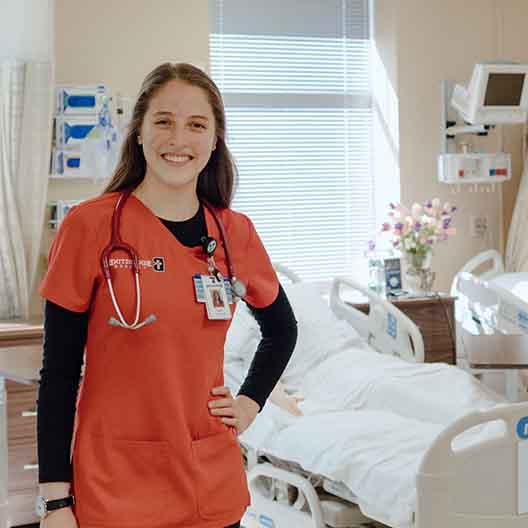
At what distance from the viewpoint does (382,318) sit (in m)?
4.32

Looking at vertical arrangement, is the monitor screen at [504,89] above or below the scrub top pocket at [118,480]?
above

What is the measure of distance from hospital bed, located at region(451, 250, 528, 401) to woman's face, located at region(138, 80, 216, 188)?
2878 mm

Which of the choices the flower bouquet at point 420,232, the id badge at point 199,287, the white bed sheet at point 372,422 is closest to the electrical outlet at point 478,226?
the flower bouquet at point 420,232

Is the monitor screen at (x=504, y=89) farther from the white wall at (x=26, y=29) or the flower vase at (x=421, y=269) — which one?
the white wall at (x=26, y=29)

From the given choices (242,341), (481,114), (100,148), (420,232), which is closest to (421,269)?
(420,232)

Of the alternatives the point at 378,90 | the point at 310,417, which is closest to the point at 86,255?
the point at 310,417

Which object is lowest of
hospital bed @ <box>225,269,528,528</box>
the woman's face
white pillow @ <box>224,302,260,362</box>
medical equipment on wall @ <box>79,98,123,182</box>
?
hospital bed @ <box>225,269,528,528</box>

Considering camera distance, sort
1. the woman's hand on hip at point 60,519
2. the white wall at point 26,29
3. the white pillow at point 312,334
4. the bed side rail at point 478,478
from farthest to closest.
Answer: the white wall at point 26,29, the white pillow at point 312,334, the bed side rail at point 478,478, the woman's hand on hip at point 60,519

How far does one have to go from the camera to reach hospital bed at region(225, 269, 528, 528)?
2340mm

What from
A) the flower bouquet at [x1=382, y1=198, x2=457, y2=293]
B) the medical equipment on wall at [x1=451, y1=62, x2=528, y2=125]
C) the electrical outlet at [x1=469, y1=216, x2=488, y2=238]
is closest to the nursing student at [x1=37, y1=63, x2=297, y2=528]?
the flower bouquet at [x1=382, y1=198, x2=457, y2=293]

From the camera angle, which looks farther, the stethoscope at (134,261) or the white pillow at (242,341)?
the white pillow at (242,341)

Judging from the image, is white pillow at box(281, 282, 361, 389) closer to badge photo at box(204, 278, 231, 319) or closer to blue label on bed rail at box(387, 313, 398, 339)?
blue label on bed rail at box(387, 313, 398, 339)

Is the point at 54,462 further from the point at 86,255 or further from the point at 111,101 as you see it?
the point at 111,101

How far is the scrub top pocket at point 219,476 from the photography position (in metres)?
1.51
